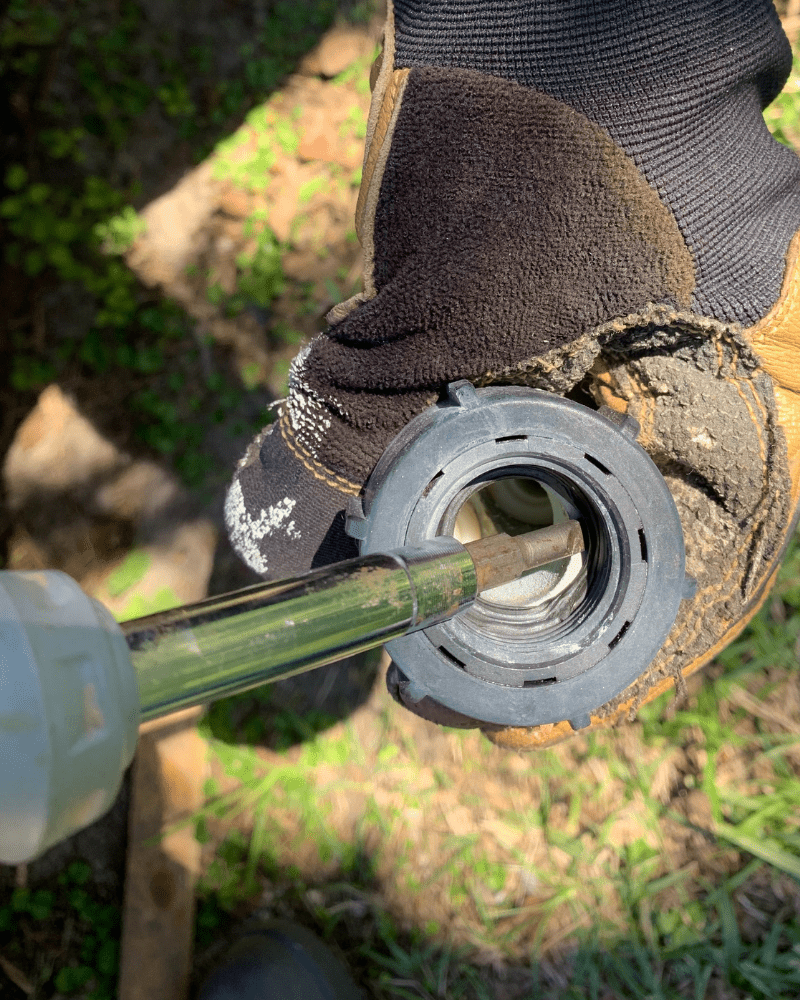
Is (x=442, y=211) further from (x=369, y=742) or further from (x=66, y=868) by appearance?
(x=66, y=868)

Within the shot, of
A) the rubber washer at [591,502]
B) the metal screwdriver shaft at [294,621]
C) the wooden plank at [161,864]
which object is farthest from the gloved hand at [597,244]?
the wooden plank at [161,864]

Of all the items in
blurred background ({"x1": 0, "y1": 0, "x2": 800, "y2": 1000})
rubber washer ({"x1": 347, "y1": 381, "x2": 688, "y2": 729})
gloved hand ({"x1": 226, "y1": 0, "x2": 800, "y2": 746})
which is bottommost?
blurred background ({"x1": 0, "y1": 0, "x2": 800, "y2": 1000})

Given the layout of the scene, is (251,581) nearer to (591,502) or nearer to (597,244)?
(591,502)

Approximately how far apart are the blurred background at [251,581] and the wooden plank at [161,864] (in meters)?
0.06

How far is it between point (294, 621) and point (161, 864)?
82.4 inches

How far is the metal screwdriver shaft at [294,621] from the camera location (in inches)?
25.3

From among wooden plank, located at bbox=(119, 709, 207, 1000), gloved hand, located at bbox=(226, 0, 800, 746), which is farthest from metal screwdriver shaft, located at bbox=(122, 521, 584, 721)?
wooden plank, located at bbox=(119, 709, 207, 1000)

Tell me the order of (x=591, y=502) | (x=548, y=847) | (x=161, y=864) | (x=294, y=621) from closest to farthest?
(x=294, y=621), (x=591, y=502), (x=548, y=847), (x=161, y=864)

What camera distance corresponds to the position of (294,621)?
0.72 meters

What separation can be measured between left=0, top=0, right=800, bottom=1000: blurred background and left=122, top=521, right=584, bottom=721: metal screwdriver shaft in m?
1.46

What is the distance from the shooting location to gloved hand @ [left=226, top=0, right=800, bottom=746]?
1.08 metres

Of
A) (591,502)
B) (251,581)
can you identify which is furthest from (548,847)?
(591,502)

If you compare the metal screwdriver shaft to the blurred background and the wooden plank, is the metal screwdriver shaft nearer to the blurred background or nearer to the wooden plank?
the blurred background

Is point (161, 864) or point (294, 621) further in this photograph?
point (161, 864)
